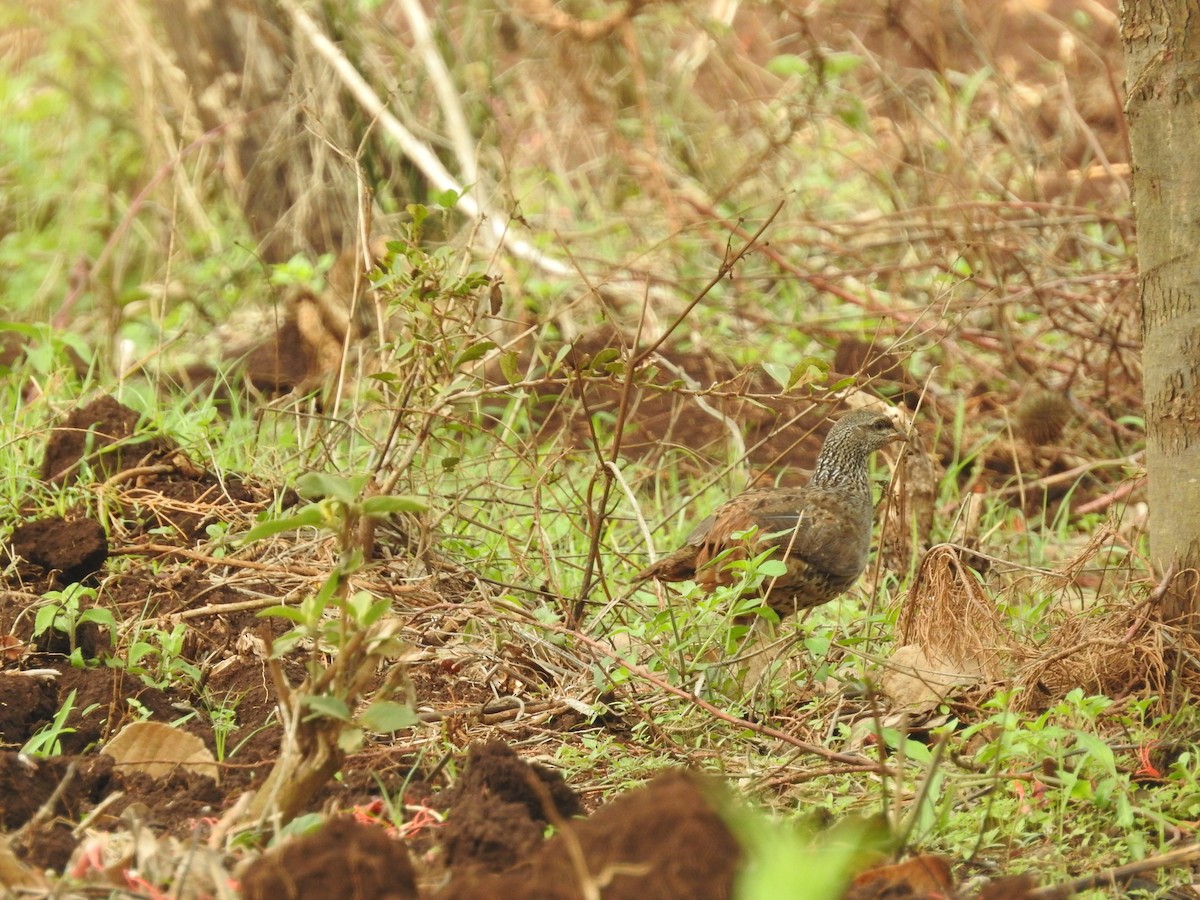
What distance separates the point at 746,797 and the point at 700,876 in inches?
41.4

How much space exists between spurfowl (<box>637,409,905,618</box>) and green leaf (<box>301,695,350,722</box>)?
1675 mm

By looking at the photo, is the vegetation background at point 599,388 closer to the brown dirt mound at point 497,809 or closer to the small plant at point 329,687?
the small plant at point 329,687

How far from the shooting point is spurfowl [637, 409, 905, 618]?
13.5 feet

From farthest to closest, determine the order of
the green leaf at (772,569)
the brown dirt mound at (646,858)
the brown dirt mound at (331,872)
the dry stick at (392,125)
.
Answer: the dry stick at (392,125), the green leaf at (772,569), the brown dirt mound at (331,872), the brown dirt mound at (646,858)

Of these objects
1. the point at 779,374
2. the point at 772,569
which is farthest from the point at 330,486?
the point at 779,374

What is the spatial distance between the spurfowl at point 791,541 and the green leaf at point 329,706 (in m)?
1.68

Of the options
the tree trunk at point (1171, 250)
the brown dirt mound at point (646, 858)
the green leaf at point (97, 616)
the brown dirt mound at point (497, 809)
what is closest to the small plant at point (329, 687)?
the brown dirt mound at point (497, 809)

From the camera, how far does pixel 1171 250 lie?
3.43 m

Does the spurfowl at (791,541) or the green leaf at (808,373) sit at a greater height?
the green leaf at (808,373)

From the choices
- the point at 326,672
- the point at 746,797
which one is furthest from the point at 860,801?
the point at 326,672

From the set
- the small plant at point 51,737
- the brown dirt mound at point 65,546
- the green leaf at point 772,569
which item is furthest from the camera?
the brown dirt mound at point 65,546

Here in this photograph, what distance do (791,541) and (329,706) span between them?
1.81 m

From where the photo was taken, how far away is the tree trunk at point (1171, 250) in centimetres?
339

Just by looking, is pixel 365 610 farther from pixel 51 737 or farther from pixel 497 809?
pixel 51 737
